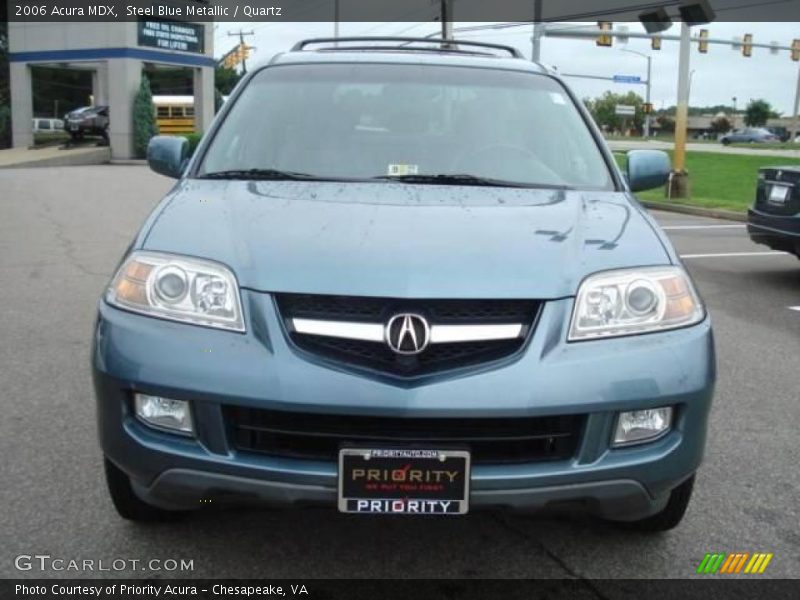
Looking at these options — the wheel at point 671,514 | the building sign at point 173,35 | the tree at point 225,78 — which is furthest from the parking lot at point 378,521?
the tree at point 225,78

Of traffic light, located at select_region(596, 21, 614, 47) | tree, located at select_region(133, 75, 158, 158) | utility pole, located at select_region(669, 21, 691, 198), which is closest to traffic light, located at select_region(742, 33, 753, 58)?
traffic light, located at select_region(596, 21, 614, 47)

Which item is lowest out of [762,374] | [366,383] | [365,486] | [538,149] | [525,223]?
[762,374]

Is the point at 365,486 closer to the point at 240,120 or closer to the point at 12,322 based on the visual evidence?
the point at 240,120

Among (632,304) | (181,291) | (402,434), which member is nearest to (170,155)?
(181,291)

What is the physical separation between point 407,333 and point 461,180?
1.19 m

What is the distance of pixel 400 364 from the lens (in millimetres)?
2369

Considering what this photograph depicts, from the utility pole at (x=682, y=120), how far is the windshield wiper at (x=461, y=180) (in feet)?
53.1

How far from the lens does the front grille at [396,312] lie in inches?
93.8

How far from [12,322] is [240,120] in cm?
335

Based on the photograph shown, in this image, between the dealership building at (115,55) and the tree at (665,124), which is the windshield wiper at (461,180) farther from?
the tree at (665,124)

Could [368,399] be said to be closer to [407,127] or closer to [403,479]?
[403,479]

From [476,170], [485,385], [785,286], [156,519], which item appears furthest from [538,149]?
[785,286]

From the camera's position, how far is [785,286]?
8.34 m

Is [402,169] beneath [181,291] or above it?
above
